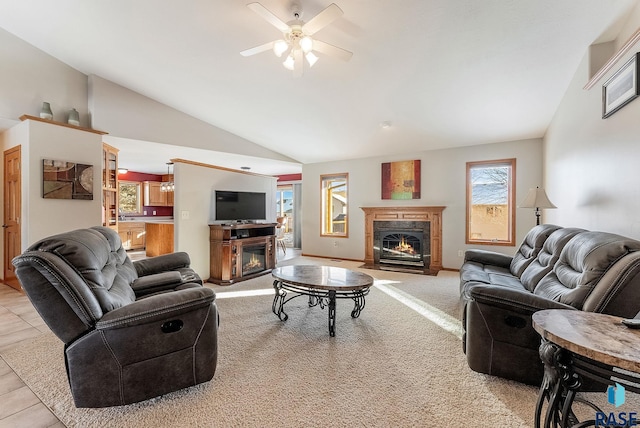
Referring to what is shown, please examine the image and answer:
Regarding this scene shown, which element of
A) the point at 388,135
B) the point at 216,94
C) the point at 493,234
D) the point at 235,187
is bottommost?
the point at 493,234

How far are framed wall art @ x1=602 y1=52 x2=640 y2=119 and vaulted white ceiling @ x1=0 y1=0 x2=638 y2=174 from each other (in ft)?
1.92

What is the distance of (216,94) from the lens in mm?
4148

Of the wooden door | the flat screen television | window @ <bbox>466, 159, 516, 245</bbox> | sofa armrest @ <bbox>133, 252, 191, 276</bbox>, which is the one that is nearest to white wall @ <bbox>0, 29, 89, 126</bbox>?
the wooden door

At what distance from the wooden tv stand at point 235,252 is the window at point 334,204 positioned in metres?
2.07

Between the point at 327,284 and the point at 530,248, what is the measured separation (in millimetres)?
2234

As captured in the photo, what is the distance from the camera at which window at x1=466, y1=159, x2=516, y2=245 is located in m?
4.86

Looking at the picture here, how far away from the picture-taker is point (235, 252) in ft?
14.7

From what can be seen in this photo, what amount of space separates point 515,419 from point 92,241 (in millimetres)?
2764

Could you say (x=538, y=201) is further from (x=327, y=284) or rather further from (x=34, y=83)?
(x=34, y=83)

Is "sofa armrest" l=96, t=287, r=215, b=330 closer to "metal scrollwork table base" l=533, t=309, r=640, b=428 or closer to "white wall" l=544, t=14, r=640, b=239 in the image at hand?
"metal scrollwork table base" l=533, t=309, r=640, b=428

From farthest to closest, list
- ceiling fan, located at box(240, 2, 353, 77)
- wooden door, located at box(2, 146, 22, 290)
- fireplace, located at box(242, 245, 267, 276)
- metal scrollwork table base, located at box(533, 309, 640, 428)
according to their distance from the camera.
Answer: fireplace, located at box(242, 245, 267, 276), wooden door, located at box(2, 146, 22, 290), ceiling fan, located at box(240, 2, 353, 77), metal scrollwork table base, located at box(533, 309, 640, 428)

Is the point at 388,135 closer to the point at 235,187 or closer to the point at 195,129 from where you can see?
the point at 235,187

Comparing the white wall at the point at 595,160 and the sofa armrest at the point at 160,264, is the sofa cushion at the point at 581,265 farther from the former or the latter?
the sofa armrest at the point at 160,264

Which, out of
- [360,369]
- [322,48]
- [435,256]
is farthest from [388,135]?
[360,369]
